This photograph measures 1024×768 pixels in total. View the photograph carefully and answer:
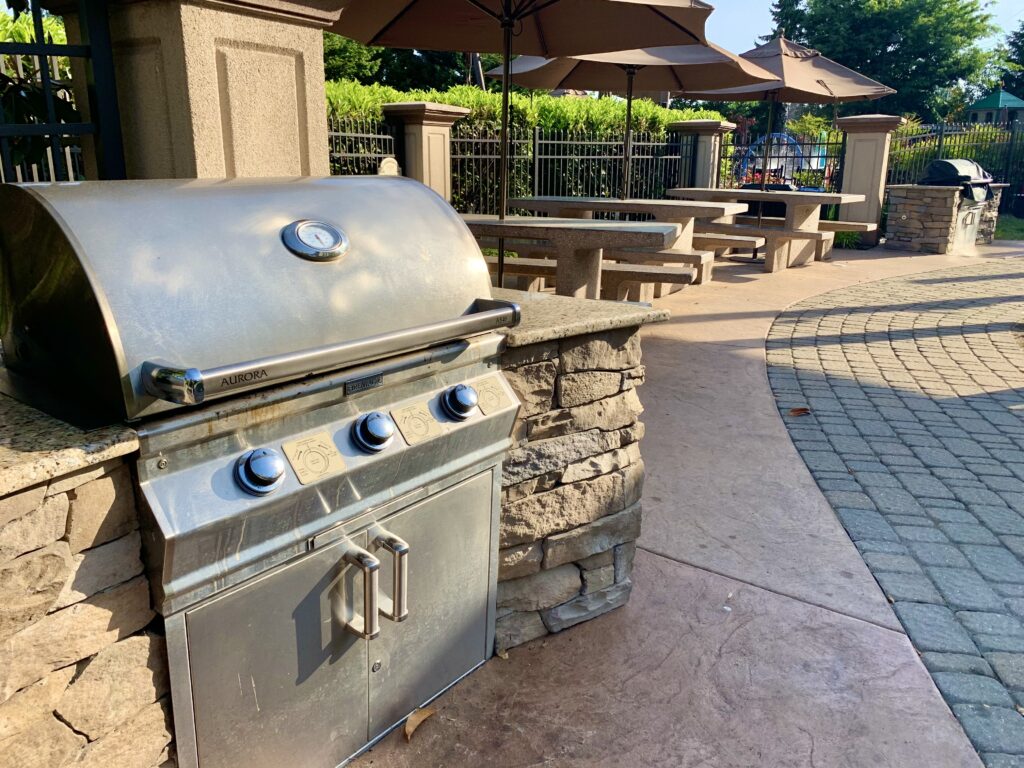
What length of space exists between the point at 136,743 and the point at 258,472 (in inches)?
27.0

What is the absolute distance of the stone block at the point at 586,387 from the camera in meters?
2.67

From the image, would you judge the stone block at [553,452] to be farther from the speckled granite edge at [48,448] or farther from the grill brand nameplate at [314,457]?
the speckled granite edge at [48,448]

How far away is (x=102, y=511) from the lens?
1633mm

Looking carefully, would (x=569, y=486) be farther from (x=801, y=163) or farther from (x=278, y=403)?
(x=801, y=163)

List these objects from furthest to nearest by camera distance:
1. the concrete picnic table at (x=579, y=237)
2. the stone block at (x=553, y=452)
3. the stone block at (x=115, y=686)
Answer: the concrete picnic table at (x=579, y=237) → the stone block at (x=553, y=452) → the stone block at (x=115, y=686)

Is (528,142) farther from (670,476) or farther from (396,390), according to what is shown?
(396,390)

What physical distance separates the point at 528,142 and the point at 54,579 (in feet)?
32.6

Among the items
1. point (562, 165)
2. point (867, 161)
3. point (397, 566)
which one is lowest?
point (397, 566)

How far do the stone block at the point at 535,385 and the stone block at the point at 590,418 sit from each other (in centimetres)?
4

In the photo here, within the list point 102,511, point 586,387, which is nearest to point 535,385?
point 586,387

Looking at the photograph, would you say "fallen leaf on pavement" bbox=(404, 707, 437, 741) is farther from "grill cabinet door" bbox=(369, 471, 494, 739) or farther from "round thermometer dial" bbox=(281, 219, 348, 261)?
"round thermometer dial" bbox=(281, 219, 348, 261)

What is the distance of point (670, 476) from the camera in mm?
4332

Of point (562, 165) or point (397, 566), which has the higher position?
point (562, 165)

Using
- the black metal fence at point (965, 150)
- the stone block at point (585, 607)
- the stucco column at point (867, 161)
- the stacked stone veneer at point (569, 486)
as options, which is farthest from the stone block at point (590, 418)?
the black metal fence at point (965, 150)
